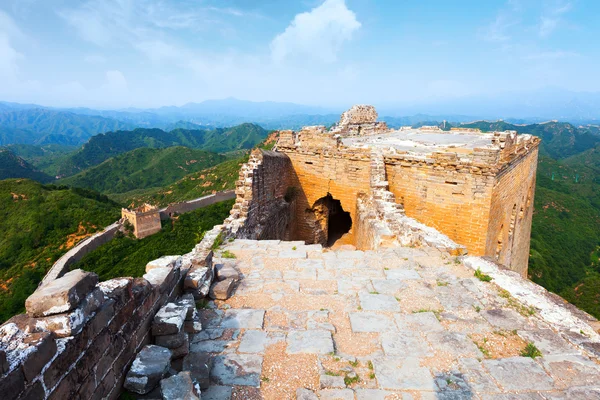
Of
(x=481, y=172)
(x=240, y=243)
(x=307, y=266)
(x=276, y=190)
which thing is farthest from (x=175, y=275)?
(x=481, y=172)

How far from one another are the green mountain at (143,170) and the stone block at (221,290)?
6424cm

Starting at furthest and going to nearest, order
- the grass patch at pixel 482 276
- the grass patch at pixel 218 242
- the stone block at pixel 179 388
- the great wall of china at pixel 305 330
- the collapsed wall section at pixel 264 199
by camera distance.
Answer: the collapsed wall section at pixel 264 199, the grass patch at pixel 218 242, the grass patch at pixel 482 276, the stone block at pixel 179 388, the great wall of china at pixel 305 330

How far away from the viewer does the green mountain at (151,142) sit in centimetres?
10819

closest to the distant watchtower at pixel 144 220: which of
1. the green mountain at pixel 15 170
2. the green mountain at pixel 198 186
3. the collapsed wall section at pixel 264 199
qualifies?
the green mountain at pixel 198 186

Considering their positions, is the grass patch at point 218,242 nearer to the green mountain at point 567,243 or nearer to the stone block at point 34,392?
the stone block at point 34,392

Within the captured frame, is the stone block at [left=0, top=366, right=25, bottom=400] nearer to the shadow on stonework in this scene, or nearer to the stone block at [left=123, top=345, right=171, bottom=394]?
the stone block at [left=123, top=345, right=171, bottom=394]

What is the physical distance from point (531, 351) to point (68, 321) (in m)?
3.80

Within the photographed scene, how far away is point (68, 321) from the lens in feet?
7.07

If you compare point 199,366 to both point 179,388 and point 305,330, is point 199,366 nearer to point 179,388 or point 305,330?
point 179,388

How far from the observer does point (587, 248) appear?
34.8 meters

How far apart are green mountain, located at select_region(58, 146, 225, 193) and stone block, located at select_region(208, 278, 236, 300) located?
64239 mm

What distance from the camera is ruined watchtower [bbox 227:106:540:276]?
870 centimetres

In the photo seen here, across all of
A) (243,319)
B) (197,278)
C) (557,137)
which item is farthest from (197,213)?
(557,137)

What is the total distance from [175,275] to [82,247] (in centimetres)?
2941
